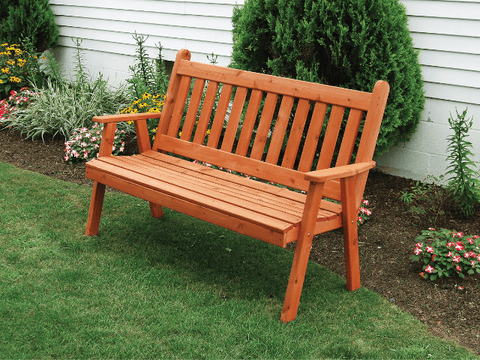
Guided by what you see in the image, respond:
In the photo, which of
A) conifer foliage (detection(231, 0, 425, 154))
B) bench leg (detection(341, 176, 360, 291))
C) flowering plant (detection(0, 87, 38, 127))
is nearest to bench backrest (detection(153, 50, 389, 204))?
bench leg (detection(341, 176, 360, 291))

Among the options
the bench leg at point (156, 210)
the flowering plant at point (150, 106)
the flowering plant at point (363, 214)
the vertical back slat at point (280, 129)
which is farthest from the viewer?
the flowering plant at point (150, 106)

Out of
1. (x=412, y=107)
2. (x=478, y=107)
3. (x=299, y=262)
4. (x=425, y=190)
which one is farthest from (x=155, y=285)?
(x=478, y=107)

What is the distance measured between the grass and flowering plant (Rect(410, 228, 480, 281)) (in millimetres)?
421

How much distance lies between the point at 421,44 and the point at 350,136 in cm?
188

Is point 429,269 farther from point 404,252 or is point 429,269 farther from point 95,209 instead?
point 95,209

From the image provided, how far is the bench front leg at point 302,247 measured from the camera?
2.48m

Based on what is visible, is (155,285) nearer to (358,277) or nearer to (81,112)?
(358,277)

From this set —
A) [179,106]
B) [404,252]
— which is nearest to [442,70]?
[404,252]

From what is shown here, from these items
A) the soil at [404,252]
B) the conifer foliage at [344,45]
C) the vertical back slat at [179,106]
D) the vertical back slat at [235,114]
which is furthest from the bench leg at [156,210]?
the conifer foliage at [344,45]

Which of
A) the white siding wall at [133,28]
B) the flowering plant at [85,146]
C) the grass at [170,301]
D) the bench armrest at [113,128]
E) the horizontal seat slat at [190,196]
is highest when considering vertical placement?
the white siding wall at [133,28]

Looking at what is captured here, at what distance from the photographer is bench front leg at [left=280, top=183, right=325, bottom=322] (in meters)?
2.48

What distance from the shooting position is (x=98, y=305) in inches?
106

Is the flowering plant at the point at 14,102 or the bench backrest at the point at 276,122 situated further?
the flowering plant at the point at 14,102

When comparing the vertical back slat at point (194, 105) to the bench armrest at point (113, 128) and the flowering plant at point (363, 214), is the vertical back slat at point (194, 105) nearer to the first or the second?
the bench armrest at point (113, 128)
